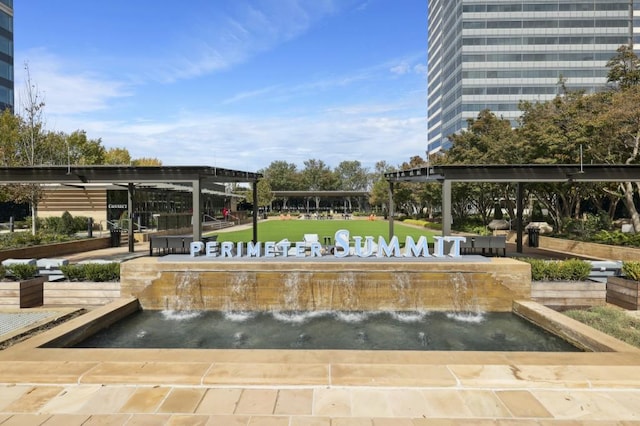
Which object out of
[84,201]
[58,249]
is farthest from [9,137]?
[58,249]

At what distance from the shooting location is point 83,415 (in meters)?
4.80

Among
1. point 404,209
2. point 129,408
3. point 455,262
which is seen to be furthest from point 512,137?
point 404,209

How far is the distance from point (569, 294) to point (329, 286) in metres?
7.47

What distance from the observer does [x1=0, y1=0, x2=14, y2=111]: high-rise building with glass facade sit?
59469 millimetres

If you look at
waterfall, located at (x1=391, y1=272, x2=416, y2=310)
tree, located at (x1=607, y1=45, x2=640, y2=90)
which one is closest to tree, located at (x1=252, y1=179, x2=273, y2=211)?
tree, located at (x1=607, y1=45, x2=640, y2=90)

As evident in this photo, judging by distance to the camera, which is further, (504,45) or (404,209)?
(504,45)

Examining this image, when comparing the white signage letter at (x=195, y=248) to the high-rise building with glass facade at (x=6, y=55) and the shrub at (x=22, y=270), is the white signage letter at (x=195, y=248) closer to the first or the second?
the shrub at (x=22, y=270)

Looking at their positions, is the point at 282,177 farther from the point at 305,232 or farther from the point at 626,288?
the point at 626,288

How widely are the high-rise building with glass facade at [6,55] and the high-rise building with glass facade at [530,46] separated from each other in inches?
3388

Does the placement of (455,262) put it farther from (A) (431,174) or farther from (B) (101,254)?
(B) (101,254)

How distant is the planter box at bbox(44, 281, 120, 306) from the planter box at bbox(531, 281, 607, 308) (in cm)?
1318

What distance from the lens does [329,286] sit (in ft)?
39.0

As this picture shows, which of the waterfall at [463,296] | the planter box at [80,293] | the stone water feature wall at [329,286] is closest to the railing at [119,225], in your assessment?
the planter box at [80,293]

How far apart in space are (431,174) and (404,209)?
6118 cm
